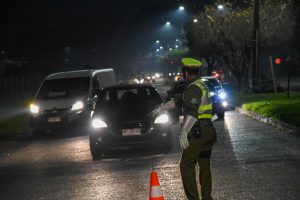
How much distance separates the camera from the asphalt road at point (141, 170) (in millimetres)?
9000

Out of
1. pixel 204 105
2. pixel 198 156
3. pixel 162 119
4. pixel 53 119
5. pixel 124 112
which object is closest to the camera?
pixel 204 105

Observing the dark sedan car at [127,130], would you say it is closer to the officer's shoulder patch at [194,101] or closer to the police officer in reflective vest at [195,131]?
the police officer in reflective vest at [195,131]

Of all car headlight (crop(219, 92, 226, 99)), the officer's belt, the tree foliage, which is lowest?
the officer's belt

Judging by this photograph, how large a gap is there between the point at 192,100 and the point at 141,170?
14.7 ft

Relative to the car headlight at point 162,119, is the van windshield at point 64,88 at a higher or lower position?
higher

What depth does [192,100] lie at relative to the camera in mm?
6875

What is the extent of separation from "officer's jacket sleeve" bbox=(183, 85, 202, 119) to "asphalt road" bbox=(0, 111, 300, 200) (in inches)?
77.3

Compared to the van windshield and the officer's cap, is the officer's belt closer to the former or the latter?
the officer's cap

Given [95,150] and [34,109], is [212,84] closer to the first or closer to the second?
[34,109]

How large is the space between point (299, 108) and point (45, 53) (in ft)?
121

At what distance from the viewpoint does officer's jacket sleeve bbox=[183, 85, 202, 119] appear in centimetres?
686

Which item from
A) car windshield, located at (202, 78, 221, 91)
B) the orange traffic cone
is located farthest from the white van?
the orange traffic cone

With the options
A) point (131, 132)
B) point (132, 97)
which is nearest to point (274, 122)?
point (132, 97)

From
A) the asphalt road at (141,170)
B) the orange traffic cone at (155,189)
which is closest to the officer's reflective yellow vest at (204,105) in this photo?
the orange traffic cone at (155,189)
